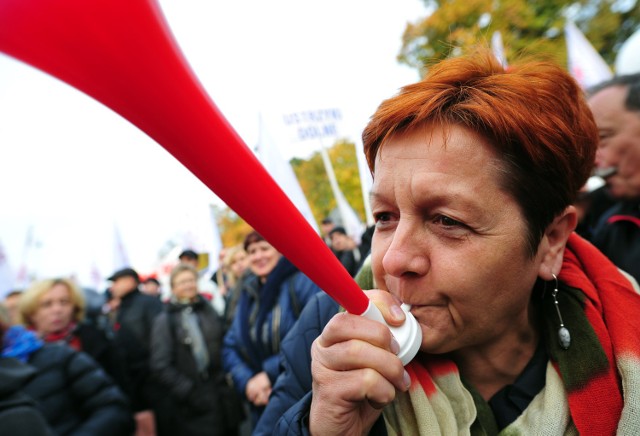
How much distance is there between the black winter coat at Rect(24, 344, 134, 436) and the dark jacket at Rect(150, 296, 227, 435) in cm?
123

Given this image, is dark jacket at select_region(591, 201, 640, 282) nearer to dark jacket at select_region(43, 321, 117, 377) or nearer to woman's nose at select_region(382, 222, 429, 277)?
woman's nose at select_region(382, 222, 429, 277)

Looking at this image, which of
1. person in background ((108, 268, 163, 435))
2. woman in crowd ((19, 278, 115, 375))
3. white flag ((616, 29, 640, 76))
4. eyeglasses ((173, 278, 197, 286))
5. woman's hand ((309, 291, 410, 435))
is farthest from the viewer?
eyeglasses ((173, 278, 197, 286))

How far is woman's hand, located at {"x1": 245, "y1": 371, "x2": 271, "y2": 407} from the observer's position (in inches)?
125

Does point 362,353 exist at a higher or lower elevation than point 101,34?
lower

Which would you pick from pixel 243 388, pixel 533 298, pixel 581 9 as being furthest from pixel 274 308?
pixel 581 9

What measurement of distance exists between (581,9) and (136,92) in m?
20.8

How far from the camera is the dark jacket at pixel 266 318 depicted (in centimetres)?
303

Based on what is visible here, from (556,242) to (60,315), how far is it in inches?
157

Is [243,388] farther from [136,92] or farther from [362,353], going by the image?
[136,92]

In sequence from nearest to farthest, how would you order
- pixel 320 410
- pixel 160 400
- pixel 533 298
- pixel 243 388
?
pixel 320 410 < pixel 533 298 < pixel 243 388 < pixel 160 400

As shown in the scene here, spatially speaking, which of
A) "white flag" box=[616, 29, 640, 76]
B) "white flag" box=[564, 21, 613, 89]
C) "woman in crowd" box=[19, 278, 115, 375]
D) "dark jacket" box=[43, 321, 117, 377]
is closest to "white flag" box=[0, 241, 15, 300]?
"woman in crowd" box=[19, 278, 115, 375]

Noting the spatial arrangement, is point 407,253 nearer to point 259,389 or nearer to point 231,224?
point 259,389

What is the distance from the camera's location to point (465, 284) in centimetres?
102

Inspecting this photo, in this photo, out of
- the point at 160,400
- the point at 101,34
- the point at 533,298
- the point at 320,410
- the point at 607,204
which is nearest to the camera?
the point at 101,34
